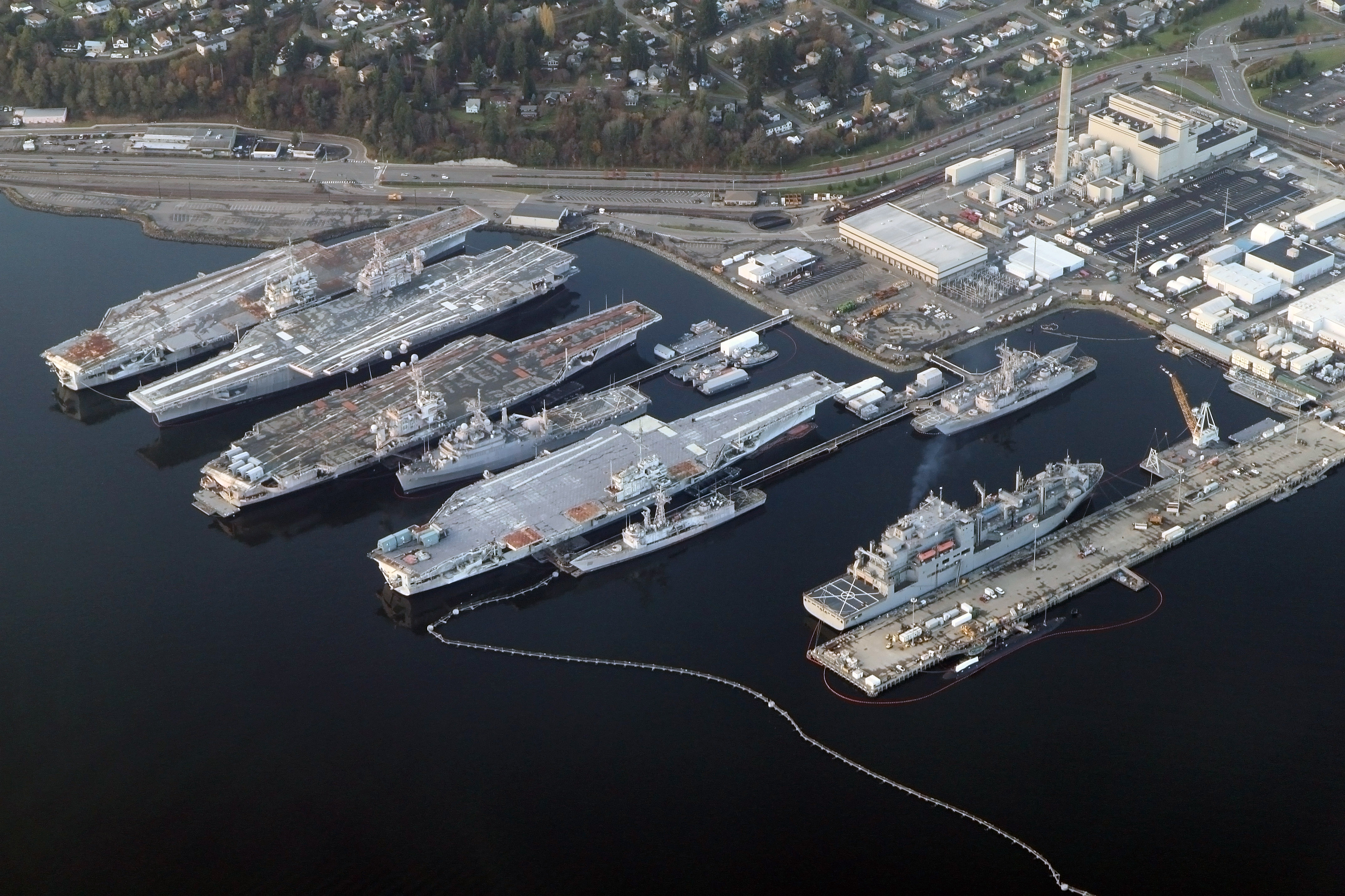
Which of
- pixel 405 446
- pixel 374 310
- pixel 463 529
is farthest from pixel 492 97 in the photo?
pixel 463 529

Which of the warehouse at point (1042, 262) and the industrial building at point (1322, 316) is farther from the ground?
the warehouse at point (1042, 262)

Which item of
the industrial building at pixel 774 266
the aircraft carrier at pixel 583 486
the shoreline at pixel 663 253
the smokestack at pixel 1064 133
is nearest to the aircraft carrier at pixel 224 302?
the shoreline at pixel 663 253

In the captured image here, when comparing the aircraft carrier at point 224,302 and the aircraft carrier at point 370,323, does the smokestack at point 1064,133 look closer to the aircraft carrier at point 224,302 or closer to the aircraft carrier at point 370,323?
the aircraft carrier at point 370,323

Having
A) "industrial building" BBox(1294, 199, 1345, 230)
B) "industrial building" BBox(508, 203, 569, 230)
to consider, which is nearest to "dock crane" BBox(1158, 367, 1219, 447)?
"industrial building" BBox(1294, 199, 1345, 230)

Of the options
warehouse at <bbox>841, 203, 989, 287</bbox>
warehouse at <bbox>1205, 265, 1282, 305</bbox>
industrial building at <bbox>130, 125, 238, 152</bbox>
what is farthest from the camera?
industrial building at <bbox>130, 125, 238, 152</bbox>

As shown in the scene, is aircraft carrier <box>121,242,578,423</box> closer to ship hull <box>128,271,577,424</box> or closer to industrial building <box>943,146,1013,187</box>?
ship hull <box>128,271,577,424</box>

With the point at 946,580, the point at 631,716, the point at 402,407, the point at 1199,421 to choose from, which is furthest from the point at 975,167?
the point at 631,716
